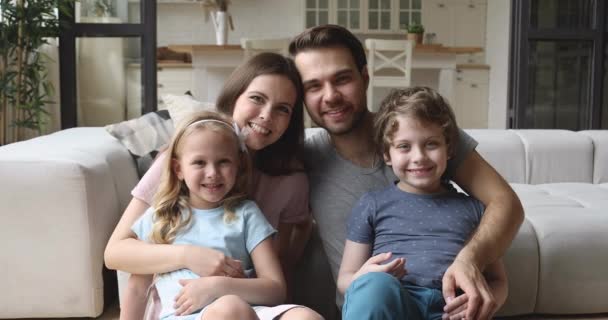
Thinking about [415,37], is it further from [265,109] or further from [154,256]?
[154,256]

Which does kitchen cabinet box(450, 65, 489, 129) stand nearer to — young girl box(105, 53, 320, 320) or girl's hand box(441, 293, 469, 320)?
young girl box(105, 53, 320, 320)

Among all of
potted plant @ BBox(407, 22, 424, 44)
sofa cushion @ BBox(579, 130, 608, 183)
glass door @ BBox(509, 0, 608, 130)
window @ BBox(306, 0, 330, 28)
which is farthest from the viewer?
window @ BBox(306, 0, 330, 28)

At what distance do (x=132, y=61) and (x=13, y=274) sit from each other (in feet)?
6.55

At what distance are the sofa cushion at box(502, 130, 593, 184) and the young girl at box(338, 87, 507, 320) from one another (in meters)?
1.44

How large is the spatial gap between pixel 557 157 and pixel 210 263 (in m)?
2.03

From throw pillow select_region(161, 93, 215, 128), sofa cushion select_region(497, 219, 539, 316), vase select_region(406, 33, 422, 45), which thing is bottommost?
sofa cushion select_region(497, 219, 539, 316)

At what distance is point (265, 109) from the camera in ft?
5.06

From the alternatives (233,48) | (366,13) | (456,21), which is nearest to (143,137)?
(233,48)

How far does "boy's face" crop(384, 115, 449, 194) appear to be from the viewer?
1.47 metres

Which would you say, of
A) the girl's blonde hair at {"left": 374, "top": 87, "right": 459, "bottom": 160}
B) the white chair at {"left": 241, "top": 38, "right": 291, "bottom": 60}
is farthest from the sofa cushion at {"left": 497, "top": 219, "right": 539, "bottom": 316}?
the white chair at {"left": 241, "top": 38, "right": 291, "bottom": 60}

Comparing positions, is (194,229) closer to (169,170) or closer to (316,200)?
(169,170)

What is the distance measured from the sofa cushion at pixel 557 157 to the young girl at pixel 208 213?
5.86ft

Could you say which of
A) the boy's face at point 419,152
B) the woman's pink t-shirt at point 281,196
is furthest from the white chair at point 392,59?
the boy's face at point 419,152

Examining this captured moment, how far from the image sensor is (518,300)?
2.02 metres
